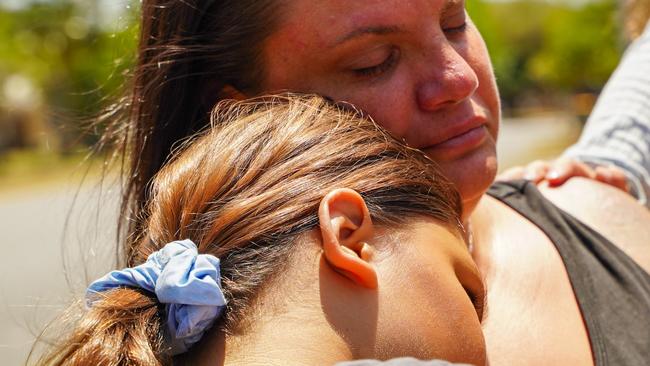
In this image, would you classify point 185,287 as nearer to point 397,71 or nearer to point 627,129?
point 397,71

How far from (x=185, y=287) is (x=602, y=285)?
105 centimetres

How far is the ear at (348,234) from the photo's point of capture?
1.34m

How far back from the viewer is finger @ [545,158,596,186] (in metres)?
2.34

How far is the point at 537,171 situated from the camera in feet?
8.04

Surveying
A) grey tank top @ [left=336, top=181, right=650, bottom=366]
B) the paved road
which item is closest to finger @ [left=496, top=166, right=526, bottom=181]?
grey tank top @ [left=336, top=181, right=650, bottom=366]

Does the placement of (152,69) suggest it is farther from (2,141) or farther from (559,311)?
(2,141)

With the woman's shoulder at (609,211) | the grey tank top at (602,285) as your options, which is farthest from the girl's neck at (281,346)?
the woman's shoulder at (609,211)

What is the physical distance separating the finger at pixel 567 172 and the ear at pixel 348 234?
109 cm

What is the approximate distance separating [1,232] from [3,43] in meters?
17.1

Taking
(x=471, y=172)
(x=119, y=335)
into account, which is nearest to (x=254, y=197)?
(x=119, y=335)

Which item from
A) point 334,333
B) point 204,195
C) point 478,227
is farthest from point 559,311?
point 204,195

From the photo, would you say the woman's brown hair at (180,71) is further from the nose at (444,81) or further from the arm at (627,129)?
the arm at (627,129)

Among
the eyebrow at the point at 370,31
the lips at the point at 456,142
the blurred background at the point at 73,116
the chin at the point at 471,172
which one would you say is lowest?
the blurred background at the point at 73,116

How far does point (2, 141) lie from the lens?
91.9ft
